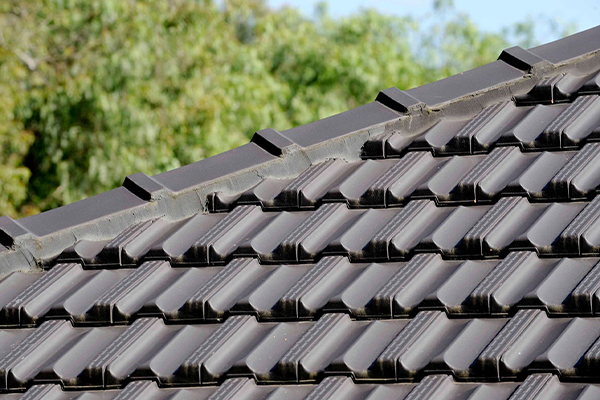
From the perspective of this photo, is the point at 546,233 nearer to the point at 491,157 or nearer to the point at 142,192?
the point at 491,157

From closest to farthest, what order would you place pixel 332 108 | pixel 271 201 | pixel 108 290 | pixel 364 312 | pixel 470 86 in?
pixel 364 312, pixel 108 290, pixel 271 201, pixel 470 86, pixel 332 108

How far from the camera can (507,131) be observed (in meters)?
2.96

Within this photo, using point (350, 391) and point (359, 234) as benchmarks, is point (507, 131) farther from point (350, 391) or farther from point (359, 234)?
point (350, 391)

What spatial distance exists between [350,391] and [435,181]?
0.95 m

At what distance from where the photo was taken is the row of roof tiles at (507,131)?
2811mm

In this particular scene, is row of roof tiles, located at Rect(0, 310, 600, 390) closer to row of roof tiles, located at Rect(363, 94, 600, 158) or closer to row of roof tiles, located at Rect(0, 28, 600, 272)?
row of roof tiles, located at Rect(0, 28, 600, 272)

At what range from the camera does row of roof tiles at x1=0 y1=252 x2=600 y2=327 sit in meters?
2.28

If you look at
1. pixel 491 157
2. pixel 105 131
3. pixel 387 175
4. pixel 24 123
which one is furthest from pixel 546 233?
pixel 24 123

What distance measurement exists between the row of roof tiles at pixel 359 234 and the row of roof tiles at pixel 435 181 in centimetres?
4

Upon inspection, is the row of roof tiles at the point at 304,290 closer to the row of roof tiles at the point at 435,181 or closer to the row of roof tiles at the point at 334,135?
the row of roof tiles at the point at 334,135

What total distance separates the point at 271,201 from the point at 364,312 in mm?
787

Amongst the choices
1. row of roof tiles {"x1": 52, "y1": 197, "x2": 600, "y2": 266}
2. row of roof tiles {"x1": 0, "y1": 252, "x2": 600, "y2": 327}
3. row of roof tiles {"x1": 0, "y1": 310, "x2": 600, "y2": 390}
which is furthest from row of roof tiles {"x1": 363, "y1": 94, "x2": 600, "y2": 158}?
row of roof tiles {"x1": 0, "y1": 310, "x2": 600, "y2": 390}

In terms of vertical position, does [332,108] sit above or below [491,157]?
above

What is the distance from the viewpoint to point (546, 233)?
8.00ft
